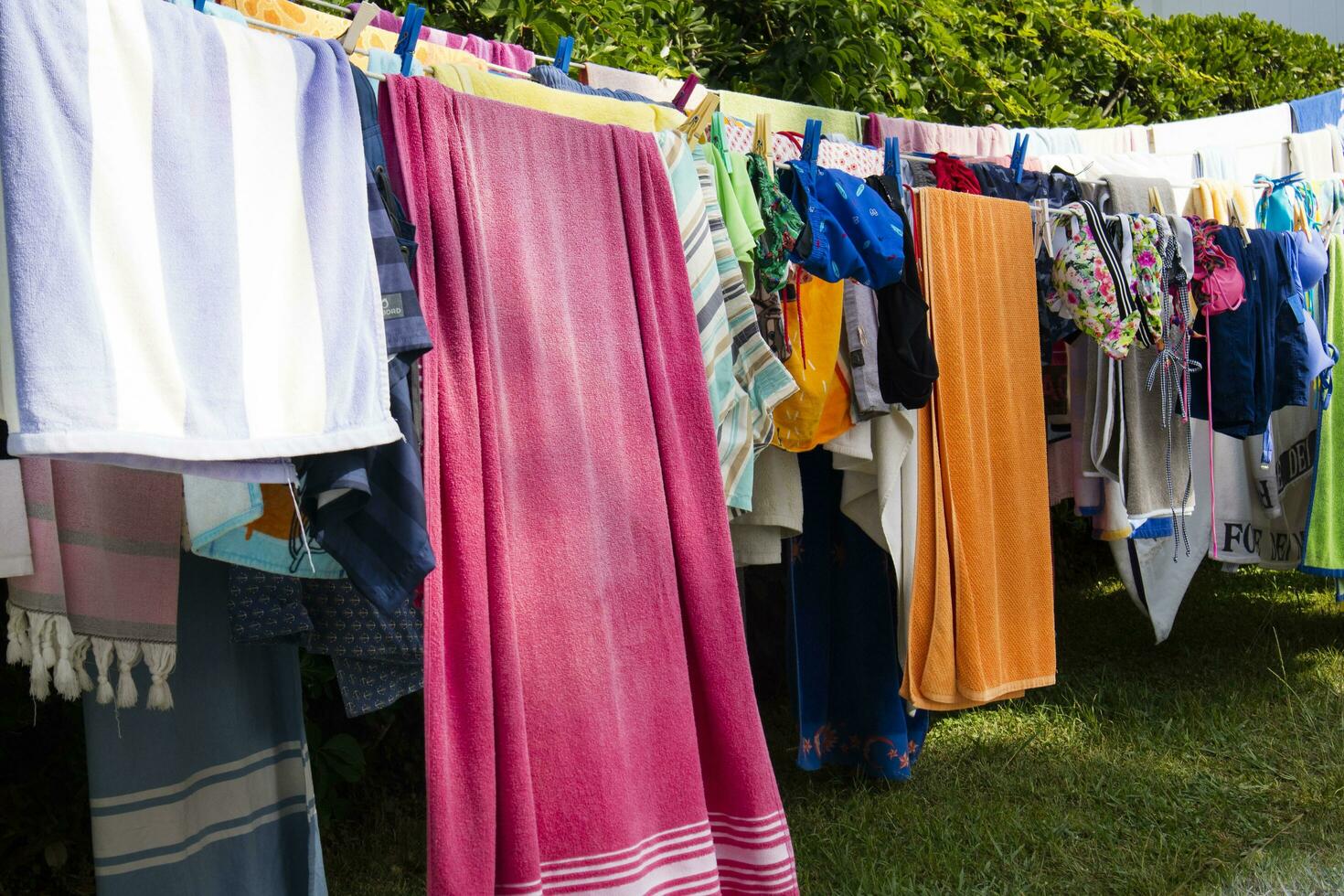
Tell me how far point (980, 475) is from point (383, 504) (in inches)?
60.7

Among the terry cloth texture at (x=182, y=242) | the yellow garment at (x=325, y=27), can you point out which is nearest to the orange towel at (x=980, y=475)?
the yellow garment at (x=325, y=27)

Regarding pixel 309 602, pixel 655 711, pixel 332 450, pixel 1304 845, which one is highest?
pixel 332 450

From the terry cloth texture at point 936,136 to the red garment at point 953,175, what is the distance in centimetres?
27

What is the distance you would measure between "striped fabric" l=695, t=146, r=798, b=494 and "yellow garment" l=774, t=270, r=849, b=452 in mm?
151

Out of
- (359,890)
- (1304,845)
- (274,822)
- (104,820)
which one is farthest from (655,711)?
Result: (1304,845)

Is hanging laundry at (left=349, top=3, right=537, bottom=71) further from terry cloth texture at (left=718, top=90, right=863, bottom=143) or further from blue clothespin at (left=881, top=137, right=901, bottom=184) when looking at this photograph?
blue clothespin at (left=881, top=137, right=901, bottom=184)

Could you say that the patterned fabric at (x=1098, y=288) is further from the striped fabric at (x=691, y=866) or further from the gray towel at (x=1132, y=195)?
the striped fabric at (x=691, y=866)

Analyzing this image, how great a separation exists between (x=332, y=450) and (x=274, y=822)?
0.80 meters

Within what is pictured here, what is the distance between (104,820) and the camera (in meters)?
1.52

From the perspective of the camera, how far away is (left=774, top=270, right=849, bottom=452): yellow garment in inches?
82.7

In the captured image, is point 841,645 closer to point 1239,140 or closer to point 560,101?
point 560,101

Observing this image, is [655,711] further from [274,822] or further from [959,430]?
[959,430]

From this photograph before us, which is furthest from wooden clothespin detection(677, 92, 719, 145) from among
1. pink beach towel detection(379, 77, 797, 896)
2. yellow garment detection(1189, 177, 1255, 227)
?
yellow garment detection(1189, 177, 1255, 227)

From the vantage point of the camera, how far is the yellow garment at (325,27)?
171 centimetres
